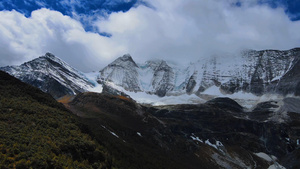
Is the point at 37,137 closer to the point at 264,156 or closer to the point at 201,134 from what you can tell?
the point at 264,156

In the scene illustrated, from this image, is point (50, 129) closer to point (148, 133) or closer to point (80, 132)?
point (80, 132)

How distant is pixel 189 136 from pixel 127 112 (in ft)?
171

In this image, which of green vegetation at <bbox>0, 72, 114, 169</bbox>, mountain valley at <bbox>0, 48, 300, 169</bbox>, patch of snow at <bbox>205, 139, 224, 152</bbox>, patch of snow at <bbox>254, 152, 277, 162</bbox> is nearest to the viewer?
green vegetation at <bbox>0, 72, 114, 169</bbox>

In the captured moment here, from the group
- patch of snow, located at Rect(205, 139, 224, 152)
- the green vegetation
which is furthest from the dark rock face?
the green vegetation

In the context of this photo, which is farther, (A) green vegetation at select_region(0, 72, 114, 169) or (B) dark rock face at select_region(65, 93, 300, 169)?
(B) dark rock face at select_region(65, 93, 300, 169)

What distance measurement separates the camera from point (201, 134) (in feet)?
577

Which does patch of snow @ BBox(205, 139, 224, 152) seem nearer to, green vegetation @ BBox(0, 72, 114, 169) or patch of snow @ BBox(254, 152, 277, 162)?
patch of snow @ BBox(254, 152, 277, 162)

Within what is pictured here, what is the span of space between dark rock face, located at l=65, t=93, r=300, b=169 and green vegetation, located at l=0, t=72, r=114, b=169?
52.0 metres

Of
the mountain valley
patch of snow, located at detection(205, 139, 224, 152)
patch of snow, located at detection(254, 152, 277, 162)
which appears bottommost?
patch of snow, located at detection(254, 152, 277, 162)

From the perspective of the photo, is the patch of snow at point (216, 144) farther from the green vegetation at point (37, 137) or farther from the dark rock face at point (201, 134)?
the green vegetation at point (37, 137)

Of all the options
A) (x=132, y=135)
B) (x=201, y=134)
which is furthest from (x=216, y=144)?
(x=132, y=135)

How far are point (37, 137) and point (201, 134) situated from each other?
504 feet

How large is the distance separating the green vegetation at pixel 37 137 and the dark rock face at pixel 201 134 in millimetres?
51992

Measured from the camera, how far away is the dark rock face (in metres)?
114
